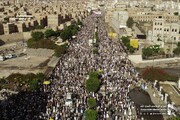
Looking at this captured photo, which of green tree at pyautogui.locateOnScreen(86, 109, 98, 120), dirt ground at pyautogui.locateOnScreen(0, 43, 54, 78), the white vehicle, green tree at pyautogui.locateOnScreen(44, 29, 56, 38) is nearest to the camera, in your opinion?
green tree at pyautogui.locateOnScreen(86, 109, 98, 120)

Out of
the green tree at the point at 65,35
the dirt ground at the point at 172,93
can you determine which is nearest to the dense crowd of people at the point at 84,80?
the dirt ground at the point at 172,93

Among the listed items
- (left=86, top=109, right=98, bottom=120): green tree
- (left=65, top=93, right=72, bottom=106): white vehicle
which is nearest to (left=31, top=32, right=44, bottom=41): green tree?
(left=65, top=93, right=72, bottom=106): white vehicle

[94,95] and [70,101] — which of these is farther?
[94,95]

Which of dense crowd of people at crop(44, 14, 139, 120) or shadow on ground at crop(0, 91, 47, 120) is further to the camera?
dense crowd of people at crop(44, 14, 139, 120)

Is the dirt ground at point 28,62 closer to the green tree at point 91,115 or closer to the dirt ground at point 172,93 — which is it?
the dirt ground at point 172,93

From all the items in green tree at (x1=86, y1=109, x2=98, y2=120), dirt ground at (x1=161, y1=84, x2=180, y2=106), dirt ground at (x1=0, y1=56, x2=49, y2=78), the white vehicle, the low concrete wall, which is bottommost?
dirt ground at (x1=161, y1=84, x2=180, y2=106)

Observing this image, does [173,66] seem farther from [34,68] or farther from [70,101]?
[70,101]

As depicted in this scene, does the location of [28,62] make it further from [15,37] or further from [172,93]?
[15,37]

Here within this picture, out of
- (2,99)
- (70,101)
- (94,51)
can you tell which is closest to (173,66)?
(94,51)

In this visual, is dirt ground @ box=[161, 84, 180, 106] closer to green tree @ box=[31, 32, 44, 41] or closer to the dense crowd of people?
the dense crowd of people
